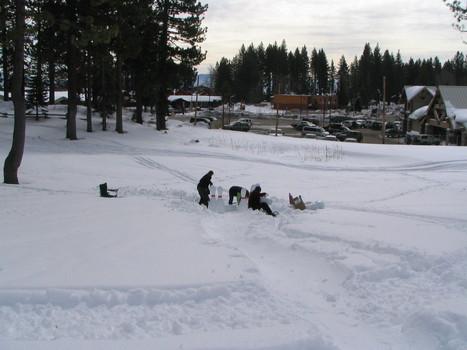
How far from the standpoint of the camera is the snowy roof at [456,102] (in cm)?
4462

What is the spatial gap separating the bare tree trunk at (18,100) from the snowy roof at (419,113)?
159ft

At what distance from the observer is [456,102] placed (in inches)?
1895

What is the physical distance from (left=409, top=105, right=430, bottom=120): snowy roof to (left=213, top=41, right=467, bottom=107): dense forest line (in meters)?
47.0

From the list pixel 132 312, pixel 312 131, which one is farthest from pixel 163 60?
pixel 132 312

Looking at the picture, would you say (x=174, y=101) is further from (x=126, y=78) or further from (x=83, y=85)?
(x=83, y=85)

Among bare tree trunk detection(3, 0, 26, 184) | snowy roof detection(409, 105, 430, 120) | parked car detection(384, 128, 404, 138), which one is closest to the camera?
bare tree trunk detection(3, 0, 26, 184)

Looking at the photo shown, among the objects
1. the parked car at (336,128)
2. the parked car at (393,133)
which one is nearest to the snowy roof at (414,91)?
the parked car at (393,133)

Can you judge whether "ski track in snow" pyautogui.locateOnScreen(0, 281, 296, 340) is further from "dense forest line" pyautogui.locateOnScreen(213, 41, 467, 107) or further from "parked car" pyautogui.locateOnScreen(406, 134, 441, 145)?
"dense forest line" pyautogui.locateOnScreen(213, 41, 467, 107)

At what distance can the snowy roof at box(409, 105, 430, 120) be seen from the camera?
5499 cm

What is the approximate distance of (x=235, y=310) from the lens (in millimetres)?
6465

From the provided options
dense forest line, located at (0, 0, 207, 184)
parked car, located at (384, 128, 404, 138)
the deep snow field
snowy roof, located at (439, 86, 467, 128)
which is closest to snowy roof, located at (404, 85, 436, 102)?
parked car, located at (384, 128, 404, 138)

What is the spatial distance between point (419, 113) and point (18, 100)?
165ft

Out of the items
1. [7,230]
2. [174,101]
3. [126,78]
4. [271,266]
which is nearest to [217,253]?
[271,266]

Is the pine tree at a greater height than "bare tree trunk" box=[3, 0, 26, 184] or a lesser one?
greater
